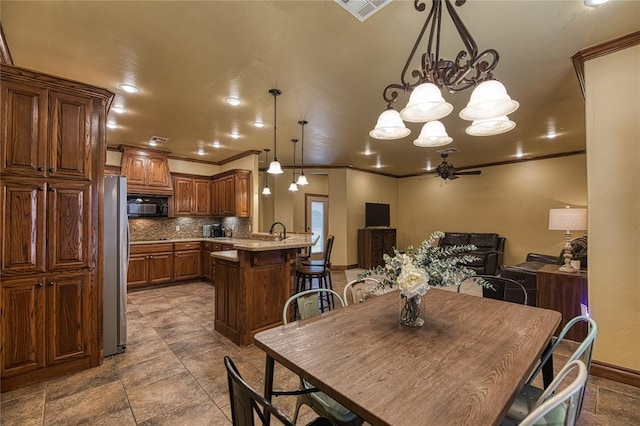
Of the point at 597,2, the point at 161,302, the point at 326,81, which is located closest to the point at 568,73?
the point at 597,2

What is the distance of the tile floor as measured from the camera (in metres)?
1.95

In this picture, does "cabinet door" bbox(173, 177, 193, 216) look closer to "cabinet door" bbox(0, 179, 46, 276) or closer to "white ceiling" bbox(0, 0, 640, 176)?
"white ceiling" bbox(0, 0, 640, 176)

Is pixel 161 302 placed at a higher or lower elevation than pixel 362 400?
lower

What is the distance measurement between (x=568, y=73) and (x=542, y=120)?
1.57 meters

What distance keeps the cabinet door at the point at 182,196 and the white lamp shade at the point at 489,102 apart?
594cm

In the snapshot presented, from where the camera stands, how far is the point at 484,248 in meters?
7.19

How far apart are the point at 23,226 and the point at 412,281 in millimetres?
2884

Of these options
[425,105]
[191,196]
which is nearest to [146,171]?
[191,196]

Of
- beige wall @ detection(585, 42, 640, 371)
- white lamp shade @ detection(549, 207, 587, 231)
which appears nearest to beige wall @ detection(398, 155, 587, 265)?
white lamp shade @ detection(549, 207, 587, 231)

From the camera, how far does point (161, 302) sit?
4645mm

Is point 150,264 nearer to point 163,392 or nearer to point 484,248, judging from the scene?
point 163,392

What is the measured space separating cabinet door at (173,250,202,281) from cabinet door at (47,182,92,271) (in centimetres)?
341

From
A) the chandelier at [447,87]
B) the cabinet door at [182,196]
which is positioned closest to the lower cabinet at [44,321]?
the chandelier at [447,87]

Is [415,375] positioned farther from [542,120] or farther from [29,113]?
[542,120]
